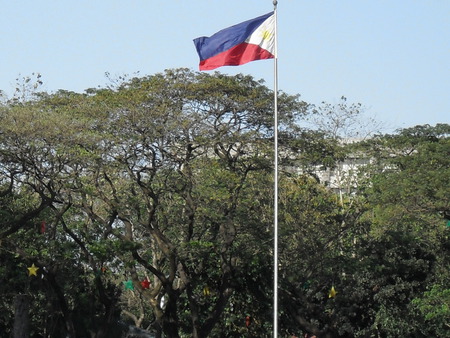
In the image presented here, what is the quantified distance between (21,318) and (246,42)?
38.2ft

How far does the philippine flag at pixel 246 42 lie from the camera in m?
13.6

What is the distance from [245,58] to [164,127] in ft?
18.3

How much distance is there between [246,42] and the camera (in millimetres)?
13672

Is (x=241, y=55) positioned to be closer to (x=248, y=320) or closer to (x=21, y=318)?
(x=21, y=318)

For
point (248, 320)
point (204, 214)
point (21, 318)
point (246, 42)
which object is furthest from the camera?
point (248, 320)

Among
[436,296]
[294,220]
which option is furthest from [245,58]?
[436,296]

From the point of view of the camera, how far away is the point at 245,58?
44.8 ft

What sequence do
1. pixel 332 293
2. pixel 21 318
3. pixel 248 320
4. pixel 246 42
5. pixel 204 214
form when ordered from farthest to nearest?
pixel 248 320, pixel 332 293, pixel 21 318, pixel 204 214, pixel 246 42

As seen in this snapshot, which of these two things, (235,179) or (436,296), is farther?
(436,296)

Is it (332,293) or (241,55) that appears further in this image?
(332,293)

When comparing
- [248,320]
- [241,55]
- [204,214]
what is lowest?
[248,320]

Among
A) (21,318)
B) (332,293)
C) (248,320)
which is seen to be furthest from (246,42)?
(248,320)

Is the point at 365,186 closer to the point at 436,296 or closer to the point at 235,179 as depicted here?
the point at 436,296

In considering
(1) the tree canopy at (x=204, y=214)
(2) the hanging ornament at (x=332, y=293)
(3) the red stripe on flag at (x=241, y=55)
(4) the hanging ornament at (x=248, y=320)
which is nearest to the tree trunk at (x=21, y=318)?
(1) the tree canopy at (x=204, y=214)
